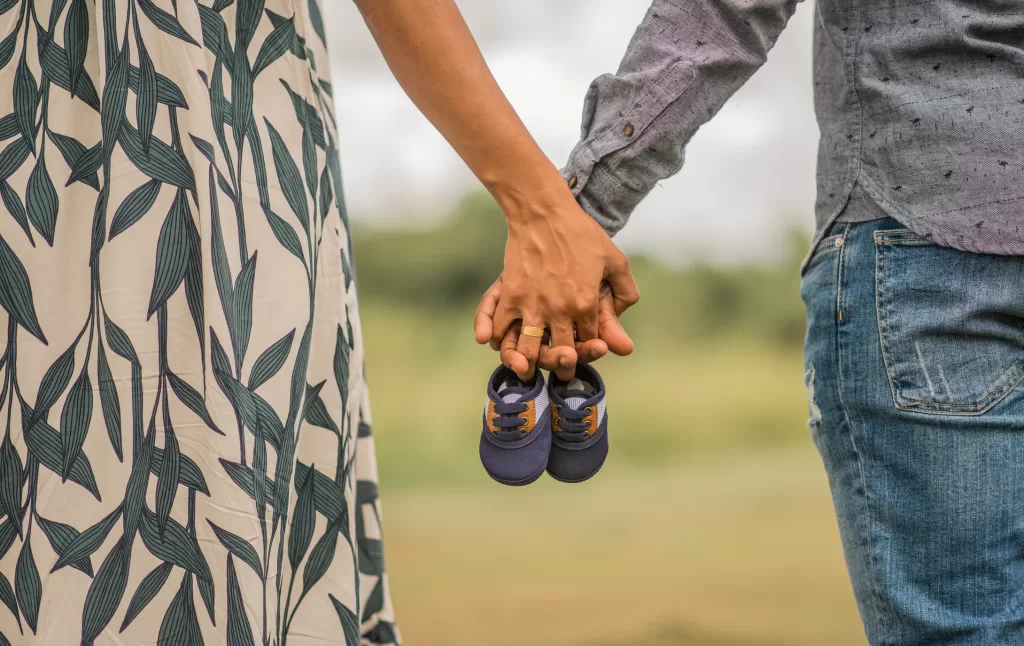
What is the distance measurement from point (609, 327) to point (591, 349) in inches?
1.2

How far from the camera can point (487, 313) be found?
90cm

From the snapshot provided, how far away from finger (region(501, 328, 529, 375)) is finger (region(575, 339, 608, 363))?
0.06 meters

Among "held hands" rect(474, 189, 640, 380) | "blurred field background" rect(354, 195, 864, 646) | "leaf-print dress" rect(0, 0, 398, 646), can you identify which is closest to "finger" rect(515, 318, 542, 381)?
"held hands" rect(474, 189, 640, 380)

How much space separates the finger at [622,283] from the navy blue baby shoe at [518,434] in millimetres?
119

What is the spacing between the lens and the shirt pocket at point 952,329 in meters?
0.70

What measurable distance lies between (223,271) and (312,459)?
0.17m

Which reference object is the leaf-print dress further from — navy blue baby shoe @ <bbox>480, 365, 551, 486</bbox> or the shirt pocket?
the shirt pocket

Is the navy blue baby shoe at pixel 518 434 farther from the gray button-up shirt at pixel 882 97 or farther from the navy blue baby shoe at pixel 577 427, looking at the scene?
the gray button-up shirt at pixel 882 97

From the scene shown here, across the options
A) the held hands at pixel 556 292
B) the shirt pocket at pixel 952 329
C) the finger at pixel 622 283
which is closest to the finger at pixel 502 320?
the held hands at pixel 556 292

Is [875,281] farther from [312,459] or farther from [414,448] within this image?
[414,448]

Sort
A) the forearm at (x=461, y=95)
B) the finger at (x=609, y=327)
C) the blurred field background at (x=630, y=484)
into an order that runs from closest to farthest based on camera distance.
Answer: the forearm at (x=461, y=95)
the finger at (x=609, y=327)
the blurred field background at (x=630, y=484)

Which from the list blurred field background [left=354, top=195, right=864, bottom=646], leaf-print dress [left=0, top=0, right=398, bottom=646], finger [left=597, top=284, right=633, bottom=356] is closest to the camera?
leaf-print dress [left=0, top=0, right=398, bottom=646]

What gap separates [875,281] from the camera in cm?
73

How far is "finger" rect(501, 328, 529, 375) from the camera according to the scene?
0.87 meters
